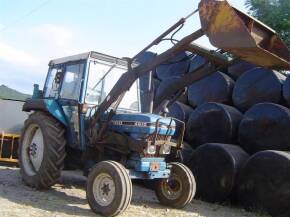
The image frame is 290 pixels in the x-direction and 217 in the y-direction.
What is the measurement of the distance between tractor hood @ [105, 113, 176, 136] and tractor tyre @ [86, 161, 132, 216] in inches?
29.0

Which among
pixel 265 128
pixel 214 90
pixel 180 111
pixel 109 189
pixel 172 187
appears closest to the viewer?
pixel 109 189

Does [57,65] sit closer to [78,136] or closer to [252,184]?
[78,136]

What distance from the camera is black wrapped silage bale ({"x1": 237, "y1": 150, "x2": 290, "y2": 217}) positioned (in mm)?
6926

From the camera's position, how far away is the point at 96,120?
696cm

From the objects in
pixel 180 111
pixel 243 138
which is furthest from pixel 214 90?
pixel 243 138

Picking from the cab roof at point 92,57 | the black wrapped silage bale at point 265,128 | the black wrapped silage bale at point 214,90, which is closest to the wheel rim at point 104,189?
the cab roof at point 92,57

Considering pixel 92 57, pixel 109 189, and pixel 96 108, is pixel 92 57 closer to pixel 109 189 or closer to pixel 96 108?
pixel 96 108

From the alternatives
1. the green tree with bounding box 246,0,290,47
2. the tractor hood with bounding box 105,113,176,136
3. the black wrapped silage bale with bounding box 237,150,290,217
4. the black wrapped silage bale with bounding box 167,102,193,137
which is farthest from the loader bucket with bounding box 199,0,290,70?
the green tree with bounding box 246,0,290,47

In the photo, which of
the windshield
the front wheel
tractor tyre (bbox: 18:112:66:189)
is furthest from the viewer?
the windshield

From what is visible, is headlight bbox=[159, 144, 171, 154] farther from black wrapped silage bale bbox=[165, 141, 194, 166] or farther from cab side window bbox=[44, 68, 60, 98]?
cab side window bbox=[44, 68, 60, 98]

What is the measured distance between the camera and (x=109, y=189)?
6.18m

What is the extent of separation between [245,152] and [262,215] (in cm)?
138

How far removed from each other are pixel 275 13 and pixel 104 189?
12.0 meters

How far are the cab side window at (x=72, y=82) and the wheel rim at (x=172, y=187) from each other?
1988 millimetres
